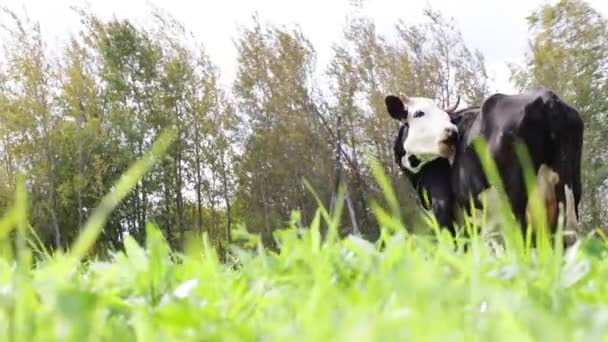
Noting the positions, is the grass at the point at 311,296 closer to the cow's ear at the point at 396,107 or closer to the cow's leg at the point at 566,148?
the cow's leg at the point at 566,148

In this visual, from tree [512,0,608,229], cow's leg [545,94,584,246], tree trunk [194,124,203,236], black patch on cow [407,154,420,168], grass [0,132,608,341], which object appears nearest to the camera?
grass [0,132,608,341]

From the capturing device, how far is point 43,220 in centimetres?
2589

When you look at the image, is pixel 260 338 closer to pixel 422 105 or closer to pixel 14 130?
pixel 422 105

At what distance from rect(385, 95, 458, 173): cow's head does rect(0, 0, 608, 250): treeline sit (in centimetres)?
1897

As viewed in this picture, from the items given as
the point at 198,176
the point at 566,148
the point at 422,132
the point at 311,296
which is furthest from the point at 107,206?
the point at 198,176

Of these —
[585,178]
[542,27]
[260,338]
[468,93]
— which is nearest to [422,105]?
[260,338]

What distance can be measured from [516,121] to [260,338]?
13.6 feet

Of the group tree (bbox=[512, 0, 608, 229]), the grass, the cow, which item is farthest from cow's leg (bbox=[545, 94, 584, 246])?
tree (bbox=[512, 0, 608, 229])

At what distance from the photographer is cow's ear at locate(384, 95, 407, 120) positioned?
19.6 ft

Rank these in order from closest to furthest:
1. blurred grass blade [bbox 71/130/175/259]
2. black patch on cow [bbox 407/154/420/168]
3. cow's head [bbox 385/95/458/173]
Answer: blurred grass blade [bbox 71/130/175/259], cow's head [bbox 385/95/458/173], black patch on cow [bbox 407/154/420/168]

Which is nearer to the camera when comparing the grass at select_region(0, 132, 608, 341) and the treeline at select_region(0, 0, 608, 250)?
the grass at select_region(0, 132, 608, 341)

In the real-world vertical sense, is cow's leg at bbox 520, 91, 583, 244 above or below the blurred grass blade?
below

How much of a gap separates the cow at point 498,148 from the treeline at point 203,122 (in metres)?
19.1

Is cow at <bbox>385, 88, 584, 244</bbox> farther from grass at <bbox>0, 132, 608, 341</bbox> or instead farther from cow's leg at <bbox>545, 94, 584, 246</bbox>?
grass at <bbox>0, 132, 608, 341</bbox>
